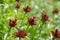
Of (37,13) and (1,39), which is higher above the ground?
(37,13)

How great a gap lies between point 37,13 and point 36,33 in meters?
1.25

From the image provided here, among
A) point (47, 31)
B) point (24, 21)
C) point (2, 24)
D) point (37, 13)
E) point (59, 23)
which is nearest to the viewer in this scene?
point (2, 24)

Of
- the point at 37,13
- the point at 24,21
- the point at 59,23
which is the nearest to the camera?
the point at 24,21

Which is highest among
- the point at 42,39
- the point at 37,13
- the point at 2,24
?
the point at 37,13

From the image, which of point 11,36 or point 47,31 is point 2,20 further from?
point 47,31

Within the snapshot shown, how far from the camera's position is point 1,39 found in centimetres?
260

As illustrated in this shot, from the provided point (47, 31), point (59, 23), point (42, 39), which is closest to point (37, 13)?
point (59, 23)

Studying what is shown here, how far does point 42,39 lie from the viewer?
108 inches

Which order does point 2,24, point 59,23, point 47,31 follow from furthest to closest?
point 59,23
point 47,31
point 2,24

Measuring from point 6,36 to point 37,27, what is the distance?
1.79 ft

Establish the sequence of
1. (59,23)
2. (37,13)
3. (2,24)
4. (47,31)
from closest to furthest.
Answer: (2,24)
(47,31)
(59,23)
(37,13)

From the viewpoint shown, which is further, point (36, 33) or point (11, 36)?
point (36, 33)

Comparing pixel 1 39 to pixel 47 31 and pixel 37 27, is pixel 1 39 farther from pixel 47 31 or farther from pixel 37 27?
pixel 47 31

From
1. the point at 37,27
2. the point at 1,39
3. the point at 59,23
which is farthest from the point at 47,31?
the point at 1,39
